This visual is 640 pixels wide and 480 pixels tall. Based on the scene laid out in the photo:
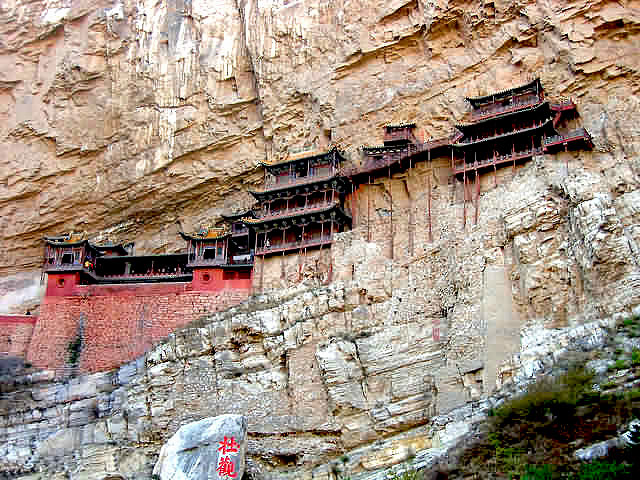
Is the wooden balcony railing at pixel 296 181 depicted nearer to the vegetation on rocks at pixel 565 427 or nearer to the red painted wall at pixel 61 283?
the red painted wall at pixel 61 283

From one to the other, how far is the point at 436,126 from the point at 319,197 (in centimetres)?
626

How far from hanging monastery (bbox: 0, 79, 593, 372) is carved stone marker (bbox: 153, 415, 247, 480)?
9.01 m

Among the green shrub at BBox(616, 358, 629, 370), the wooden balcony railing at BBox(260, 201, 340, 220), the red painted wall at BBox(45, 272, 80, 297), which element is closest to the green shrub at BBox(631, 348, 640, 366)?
→ the green shrub at BBox(616, 358, 629, 370)

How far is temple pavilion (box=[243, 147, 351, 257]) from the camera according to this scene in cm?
3378

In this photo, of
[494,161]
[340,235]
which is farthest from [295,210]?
[494,161]

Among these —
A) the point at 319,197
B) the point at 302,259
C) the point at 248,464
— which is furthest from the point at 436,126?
the point at 248,464

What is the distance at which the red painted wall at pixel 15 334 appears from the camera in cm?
3422

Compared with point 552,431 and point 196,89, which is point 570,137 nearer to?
point 552,431

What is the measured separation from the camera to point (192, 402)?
95.7 ft

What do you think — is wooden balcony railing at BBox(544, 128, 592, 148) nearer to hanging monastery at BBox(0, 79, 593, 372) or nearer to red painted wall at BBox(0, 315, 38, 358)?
hanging monastery at BBox(0, 79, 593, 372)

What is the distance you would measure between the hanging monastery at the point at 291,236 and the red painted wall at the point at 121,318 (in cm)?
5

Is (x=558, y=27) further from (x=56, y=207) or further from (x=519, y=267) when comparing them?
(x=56, y=207)

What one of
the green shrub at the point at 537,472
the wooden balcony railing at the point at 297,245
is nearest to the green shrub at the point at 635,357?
the green shrub at the point at 537,472

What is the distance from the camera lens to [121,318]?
3378 cm
